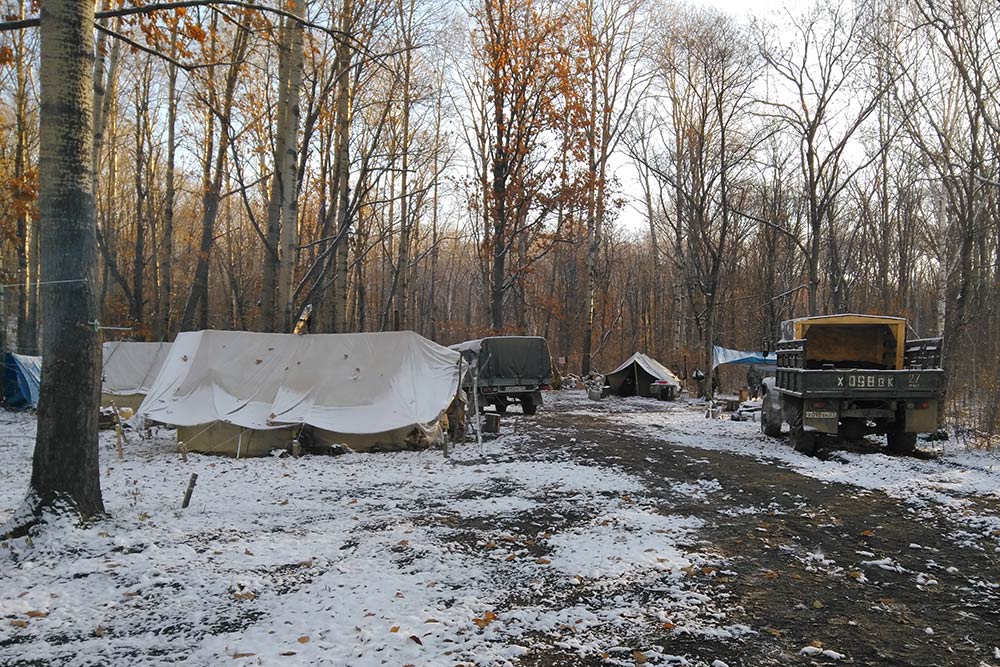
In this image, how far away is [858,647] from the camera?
3.84 m

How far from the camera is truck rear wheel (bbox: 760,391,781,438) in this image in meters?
13.5

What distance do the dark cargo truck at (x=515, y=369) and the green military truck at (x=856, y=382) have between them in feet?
23.4

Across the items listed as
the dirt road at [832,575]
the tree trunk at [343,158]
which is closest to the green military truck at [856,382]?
the dirt road at [832,575]

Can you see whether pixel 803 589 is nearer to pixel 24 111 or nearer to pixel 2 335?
pixel 2 335

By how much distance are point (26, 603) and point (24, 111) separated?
2419 cm

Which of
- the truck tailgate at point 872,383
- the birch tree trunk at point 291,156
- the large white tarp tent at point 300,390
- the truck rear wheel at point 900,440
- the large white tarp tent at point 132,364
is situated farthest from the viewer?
the large white tarp tent at point 132,364

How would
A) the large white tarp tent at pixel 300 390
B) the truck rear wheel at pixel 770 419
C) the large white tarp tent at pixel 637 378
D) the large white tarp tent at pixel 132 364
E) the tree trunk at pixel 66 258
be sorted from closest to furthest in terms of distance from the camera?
the tree trunk at pixel 66 258 → the large white tarp tent at pixel 300 390 → the truck rear wheel at pixel 770 419 → the large white tarp tent at pixel 132 364 → the large white tarp tent at pixel 637 378

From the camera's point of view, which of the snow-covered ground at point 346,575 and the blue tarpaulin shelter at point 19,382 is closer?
the snow-covered ground at point 346,575

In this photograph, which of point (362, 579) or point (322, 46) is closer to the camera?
point (362, 579)

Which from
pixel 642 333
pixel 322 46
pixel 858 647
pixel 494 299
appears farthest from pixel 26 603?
pixel 642 333

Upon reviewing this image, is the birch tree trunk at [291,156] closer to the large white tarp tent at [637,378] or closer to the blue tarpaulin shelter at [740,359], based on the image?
the large white tarp tent at [637,378]

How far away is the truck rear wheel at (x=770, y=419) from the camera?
1355cm

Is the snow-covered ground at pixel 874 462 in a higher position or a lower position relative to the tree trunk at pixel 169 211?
lower

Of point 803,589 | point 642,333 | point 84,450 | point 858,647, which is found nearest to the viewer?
point 858,647
